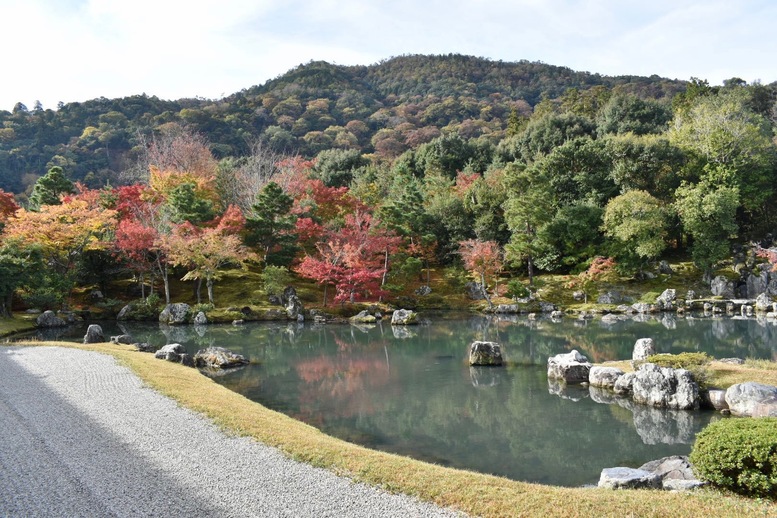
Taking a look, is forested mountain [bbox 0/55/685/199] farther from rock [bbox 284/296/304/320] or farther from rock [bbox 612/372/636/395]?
rock [bbox 612/372/636/395]

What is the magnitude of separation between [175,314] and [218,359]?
12878 mm

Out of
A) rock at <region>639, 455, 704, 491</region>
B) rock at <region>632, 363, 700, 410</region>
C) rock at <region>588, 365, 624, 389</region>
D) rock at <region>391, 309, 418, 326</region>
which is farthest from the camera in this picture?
rock at <region>391, 309, 418, 326</region>

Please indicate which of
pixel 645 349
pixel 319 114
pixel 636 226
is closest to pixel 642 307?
pixel 636 226

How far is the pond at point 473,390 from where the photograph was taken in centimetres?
1049

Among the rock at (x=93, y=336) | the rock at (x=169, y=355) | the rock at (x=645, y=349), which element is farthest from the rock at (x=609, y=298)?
the rock at (x=93, y=336)

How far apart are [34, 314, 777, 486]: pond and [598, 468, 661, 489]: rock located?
4.57ft

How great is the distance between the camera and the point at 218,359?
61.5 ft

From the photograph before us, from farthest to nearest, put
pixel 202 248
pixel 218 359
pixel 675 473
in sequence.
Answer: pixel 202 248, pixel 218 359, pixel 675 473

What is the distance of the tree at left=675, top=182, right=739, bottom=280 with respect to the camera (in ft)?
115

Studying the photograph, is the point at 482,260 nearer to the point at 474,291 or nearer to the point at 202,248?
the point at 474,291

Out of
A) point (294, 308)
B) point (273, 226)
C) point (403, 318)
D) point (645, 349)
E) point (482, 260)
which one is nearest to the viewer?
point (645, 349)

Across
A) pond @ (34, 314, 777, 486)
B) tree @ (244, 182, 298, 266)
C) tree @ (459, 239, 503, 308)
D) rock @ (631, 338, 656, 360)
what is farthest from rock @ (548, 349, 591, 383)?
tree @ (244, 182, 298, 266)

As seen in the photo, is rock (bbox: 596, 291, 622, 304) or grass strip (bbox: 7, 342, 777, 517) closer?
grass strip (bbox: 7, 342, 777, 517)

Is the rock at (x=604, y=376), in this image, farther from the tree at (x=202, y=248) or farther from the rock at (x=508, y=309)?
Answer: the tree at (x=202, y=248)
